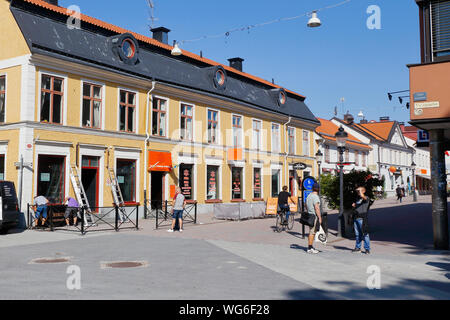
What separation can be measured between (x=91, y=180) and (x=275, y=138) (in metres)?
16.3

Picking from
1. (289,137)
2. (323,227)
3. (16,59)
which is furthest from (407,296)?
(289,137)

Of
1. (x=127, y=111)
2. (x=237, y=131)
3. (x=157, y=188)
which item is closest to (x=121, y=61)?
(x=127, y=111)

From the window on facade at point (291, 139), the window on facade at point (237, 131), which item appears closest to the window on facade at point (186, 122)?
the window on facade at point (237, 131)

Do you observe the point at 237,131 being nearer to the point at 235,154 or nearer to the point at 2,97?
the point at 235,154

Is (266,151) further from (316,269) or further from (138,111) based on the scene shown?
(316,269)

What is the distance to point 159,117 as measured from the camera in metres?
24.2

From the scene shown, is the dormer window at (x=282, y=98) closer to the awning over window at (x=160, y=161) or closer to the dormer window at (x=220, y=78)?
the dormer window at (x=220, y=78)

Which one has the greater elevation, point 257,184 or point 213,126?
point 213,126

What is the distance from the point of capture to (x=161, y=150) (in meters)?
24.0

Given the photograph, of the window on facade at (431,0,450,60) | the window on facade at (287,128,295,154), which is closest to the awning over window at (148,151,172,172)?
the window on facade at (287,128,295,154)

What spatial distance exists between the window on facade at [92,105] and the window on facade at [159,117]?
349 centimetres

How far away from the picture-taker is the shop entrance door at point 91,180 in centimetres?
2047

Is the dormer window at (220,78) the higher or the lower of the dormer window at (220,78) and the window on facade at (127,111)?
the higher

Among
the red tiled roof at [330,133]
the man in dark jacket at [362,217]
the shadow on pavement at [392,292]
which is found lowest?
the shadow on pavement at [392,292]
